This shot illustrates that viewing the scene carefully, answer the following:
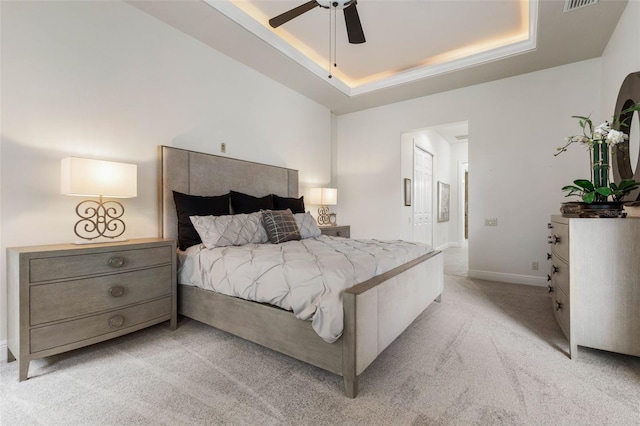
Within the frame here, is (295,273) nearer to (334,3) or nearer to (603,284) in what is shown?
(603,284)

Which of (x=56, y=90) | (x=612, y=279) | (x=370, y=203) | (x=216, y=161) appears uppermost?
(x=56, y=90)

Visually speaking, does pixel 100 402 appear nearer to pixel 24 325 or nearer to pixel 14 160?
pixel 24 325

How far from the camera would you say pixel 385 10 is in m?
2.93

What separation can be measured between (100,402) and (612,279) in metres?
3.03

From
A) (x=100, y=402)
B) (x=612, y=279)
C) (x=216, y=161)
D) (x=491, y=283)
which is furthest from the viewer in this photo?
(x=491, y=283)

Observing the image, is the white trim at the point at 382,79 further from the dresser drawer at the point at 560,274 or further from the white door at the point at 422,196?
the dresser drawer at the point at 560,274

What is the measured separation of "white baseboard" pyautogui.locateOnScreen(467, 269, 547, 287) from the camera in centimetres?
376

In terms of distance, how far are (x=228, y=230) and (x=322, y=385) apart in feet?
5.01

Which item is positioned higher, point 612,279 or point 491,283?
point 612,279

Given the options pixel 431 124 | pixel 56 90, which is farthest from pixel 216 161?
pixel 431 124

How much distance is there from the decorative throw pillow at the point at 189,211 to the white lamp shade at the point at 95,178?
518 mm

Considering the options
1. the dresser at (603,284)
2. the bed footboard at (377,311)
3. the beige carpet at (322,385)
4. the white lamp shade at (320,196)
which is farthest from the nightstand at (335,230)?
the dresser at (603,284)

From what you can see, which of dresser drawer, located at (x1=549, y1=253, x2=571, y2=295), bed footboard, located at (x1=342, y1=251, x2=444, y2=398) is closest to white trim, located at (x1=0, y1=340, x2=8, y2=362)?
bed footboard, located at (x1=342, y1=251, x2=444, y2=398)

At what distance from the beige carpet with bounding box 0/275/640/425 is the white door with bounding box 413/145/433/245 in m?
3.48
